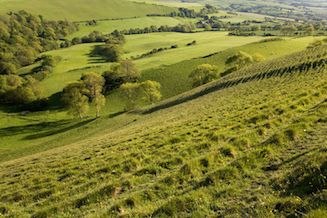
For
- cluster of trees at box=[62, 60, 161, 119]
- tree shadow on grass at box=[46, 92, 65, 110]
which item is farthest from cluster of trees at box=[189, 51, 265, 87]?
tree shadow on grass at box=[46, 92, 65, 110]

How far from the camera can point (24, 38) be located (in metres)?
157

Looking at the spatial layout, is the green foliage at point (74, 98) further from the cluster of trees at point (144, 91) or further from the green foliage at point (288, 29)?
the green foliage at point (288, 29)

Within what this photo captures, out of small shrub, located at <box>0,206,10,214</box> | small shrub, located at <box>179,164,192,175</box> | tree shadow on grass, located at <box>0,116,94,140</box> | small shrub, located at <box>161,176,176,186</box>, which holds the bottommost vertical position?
tree shadow on grass, located at <box>0,116,94,140</box>

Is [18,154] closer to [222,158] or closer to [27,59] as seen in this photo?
[222,158]

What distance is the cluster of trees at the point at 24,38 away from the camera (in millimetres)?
118538

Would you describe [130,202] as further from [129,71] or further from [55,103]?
[55,103]

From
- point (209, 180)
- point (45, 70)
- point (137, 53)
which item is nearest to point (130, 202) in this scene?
point (209, 180)

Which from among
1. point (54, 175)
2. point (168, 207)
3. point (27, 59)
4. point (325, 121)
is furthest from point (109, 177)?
point (27, 59)

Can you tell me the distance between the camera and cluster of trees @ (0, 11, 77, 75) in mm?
118538

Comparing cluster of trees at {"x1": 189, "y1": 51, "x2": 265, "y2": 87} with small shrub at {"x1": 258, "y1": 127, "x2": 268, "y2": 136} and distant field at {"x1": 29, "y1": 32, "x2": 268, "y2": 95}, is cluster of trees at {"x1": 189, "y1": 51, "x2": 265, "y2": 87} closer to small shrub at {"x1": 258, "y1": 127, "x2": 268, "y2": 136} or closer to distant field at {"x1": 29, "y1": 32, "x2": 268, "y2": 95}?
distant field at {"x1": 29, "y1": 32, "x2": 268, "y2": 95}

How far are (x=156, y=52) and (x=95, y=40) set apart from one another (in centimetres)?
9587

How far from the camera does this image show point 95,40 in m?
188

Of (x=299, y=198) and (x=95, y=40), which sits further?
(x=95, y=40)

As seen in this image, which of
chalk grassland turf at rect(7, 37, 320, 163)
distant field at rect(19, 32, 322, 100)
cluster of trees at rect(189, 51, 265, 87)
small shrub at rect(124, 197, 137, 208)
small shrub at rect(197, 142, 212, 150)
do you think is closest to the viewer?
small shrub at rect(124, 197, 137, 208)
